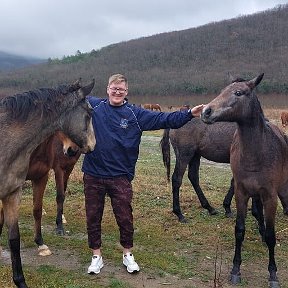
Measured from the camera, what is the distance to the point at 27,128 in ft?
14.8

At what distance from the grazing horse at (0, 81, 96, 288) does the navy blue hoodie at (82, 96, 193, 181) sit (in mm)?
263

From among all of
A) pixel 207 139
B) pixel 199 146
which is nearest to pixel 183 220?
pixel 199 146

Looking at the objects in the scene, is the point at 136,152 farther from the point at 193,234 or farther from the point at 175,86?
the point at 175,86

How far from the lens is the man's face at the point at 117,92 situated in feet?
16.1

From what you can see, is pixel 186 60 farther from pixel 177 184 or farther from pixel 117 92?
pixel 117 92

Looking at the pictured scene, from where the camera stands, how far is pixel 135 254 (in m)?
5.70

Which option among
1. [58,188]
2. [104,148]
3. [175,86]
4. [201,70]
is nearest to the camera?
[104,148]

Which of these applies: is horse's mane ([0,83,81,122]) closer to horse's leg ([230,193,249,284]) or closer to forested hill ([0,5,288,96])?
horse's leg ([230,193,249,284])

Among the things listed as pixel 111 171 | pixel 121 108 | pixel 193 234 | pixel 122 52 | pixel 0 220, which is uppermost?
pixel 122 52

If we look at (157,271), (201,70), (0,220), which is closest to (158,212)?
(157,271)

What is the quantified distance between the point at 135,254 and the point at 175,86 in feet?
192

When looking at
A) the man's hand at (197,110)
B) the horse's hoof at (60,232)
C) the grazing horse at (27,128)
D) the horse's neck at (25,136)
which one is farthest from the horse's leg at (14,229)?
the man's hand at (197,110)

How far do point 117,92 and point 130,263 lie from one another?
6.64ft

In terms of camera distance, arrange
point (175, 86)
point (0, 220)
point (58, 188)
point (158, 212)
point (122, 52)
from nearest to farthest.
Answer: point (0, 220) → point (58, 188) → point (158, 212) → point (175, 86) → point (122, 52)
